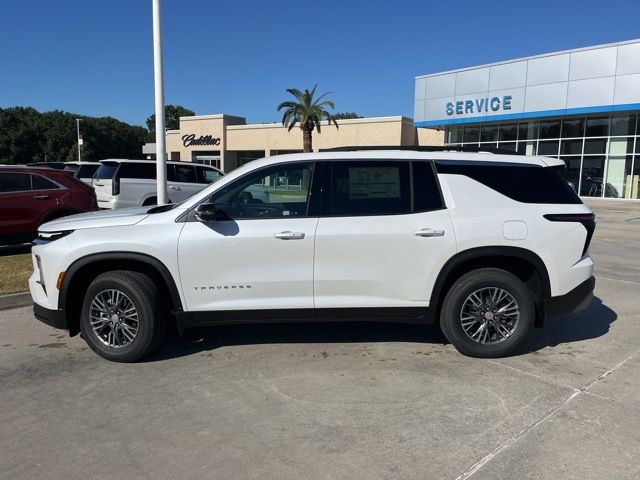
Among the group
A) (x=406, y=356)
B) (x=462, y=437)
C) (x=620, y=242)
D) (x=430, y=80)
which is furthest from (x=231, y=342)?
(x=430, y=80)

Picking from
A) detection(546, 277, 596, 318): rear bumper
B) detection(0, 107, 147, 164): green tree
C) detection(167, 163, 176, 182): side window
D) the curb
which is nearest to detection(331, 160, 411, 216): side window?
detection(546, 277, 596, 318): rear bumper

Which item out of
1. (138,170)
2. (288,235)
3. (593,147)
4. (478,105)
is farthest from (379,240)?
(478,105)

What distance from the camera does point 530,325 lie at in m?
4.77

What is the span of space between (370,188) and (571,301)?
6.90 ft

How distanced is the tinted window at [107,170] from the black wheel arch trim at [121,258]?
9095mm

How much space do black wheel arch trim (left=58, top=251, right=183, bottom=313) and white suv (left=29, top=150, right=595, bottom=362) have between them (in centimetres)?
1

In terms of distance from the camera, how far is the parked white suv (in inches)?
507

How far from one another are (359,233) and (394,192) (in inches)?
20.7

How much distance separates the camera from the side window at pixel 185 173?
44.0 feet

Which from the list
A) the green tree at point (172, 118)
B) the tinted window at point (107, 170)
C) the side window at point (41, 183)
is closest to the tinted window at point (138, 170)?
the tinted window at point (107, 170)

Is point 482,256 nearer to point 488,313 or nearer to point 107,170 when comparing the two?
point 488,313

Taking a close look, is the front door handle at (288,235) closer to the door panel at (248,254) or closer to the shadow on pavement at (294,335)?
the door panel at (248,254)

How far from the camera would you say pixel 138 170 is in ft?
43.4

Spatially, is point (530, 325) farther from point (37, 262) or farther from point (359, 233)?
point (37, 262)
